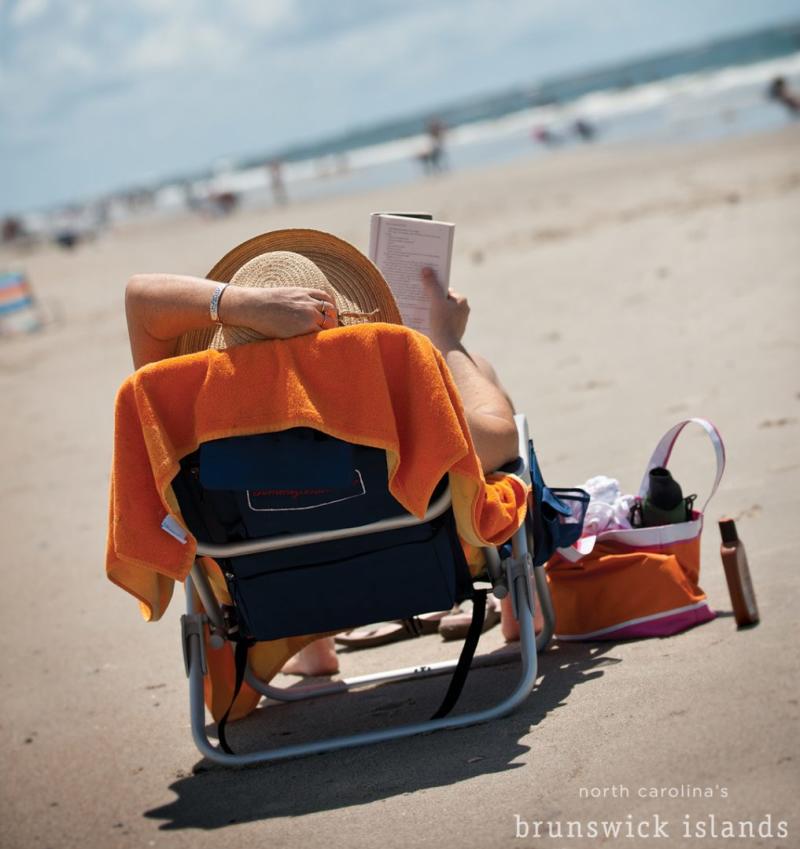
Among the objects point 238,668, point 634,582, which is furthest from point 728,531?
point 238,668

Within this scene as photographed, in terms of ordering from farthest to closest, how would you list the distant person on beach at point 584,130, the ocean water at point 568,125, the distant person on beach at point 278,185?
the distant person on beach at point 278,185
the distant person on beach at point 584,130
the ocean water at point 568,125

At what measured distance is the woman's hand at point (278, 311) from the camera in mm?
2471

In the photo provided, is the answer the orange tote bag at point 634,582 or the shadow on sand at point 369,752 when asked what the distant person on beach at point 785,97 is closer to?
the orange tote bag at point 634,582

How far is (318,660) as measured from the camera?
11.4ft

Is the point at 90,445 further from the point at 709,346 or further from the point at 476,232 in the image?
the point at 476,232

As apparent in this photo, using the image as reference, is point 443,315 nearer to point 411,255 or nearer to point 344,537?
point 411,255

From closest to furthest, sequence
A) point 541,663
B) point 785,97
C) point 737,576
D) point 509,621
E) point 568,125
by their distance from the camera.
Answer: point 737,576
point 541,663
point 509,621
point 785,97
point 568,125

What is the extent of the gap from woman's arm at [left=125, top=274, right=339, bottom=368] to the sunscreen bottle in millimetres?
1195

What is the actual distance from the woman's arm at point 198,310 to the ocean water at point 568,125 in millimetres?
20932

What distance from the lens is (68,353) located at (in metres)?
10.8

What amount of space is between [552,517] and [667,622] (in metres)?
0.44

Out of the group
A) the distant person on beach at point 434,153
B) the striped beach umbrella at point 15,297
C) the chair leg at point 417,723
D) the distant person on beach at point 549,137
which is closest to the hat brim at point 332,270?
the chair leg at point 417,723

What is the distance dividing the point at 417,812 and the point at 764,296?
5.08 meters

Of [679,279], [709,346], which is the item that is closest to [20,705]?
[709,346]
